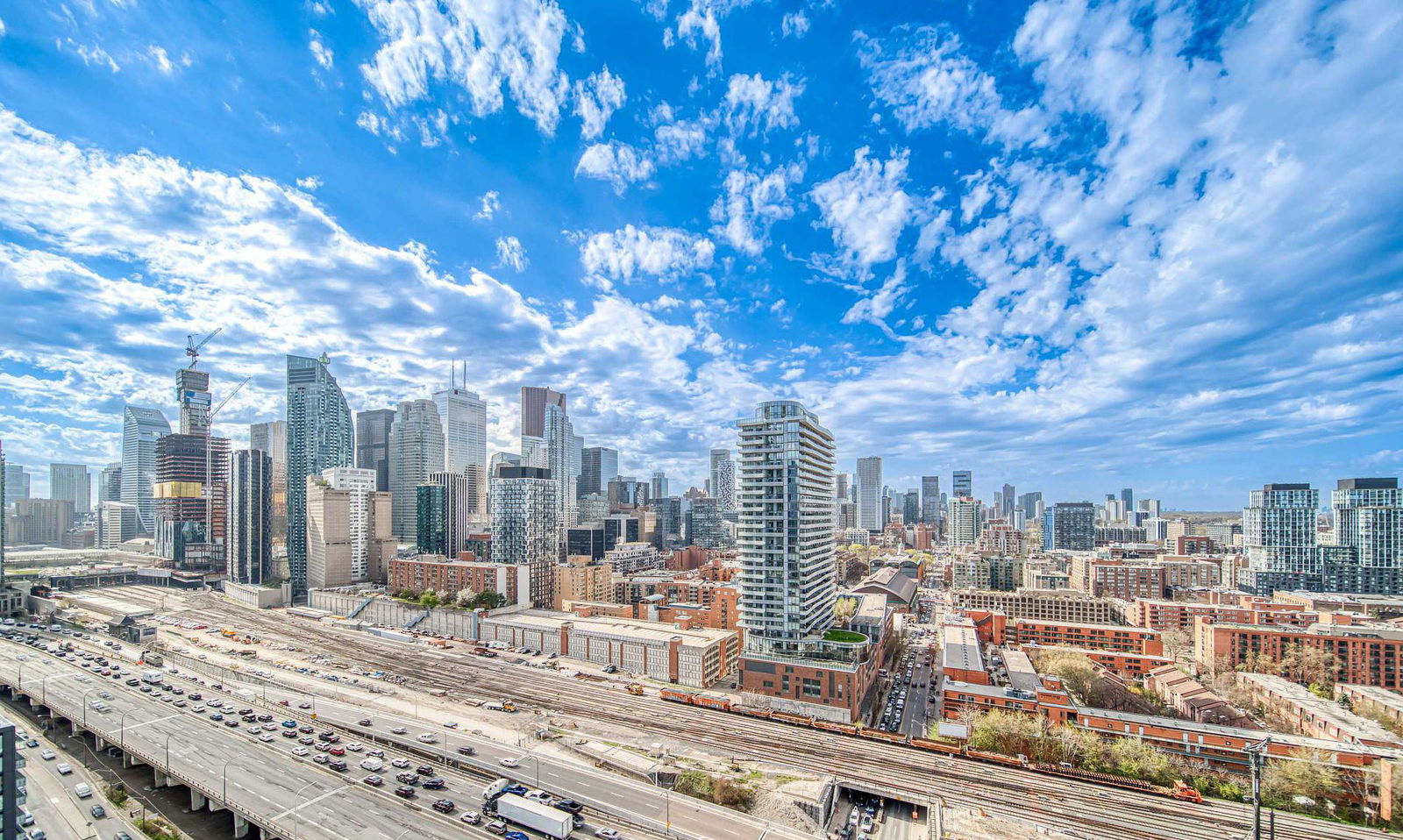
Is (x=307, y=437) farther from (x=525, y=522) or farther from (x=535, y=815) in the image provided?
(x=535, y=815)

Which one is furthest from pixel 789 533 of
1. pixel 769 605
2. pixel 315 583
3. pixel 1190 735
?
pixel 315 583

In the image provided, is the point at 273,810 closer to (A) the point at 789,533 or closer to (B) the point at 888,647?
(A) the point at 789,533

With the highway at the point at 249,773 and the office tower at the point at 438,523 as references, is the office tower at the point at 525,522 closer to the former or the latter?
the office tower at the point at 438,523

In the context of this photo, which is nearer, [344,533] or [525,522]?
[525,522]

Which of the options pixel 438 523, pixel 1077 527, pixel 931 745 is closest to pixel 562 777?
pixel 931 745

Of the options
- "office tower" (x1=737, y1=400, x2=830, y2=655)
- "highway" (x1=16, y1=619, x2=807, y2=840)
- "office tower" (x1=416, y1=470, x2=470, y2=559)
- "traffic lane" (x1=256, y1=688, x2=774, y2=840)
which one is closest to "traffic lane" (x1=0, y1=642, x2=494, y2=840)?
"highway" (x1=16, y1=619, x2=807, y2=840)
